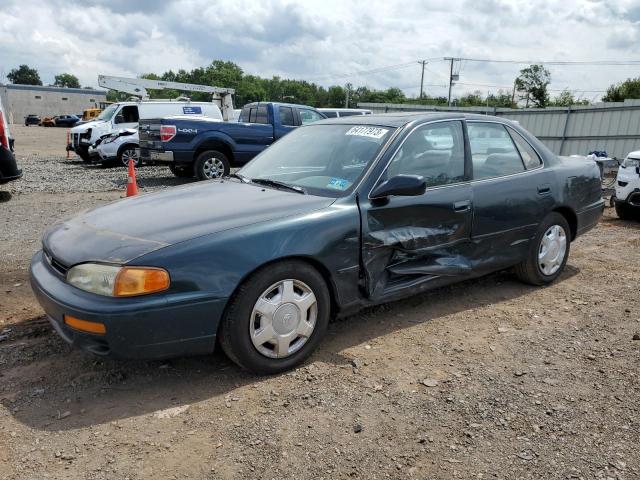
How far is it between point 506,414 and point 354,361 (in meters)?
0.96

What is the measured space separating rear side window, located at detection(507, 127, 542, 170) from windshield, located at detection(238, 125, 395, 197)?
4.83ft

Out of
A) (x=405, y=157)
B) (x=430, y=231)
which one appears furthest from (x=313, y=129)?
(x=430, y=231)

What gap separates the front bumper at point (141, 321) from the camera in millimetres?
2650

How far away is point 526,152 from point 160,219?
323 cm

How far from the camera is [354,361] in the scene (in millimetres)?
3332

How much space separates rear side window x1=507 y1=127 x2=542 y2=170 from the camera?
15.0 ft

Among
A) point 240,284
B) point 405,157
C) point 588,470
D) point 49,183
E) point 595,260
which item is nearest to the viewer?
point 588,470

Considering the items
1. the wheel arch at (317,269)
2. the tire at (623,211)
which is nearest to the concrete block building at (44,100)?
the tire at (623,211)

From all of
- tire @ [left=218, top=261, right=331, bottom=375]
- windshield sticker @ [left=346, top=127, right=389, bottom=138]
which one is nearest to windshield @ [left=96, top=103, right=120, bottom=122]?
windshield sticker @ [left=346, top=127, right=389, bottom=138]

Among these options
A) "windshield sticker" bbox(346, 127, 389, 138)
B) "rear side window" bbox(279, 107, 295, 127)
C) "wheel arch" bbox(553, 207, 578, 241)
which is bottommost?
"wheel arch" bbox(553, 207, 578, 241)

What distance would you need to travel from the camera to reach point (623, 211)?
8.29 m

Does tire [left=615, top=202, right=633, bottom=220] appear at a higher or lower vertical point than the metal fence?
lower

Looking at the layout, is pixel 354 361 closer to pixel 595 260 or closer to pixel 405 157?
pixel 405 157

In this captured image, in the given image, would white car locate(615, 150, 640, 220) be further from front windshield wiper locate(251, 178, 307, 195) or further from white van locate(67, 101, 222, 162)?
white van locate(67, 101, 222, 162)
